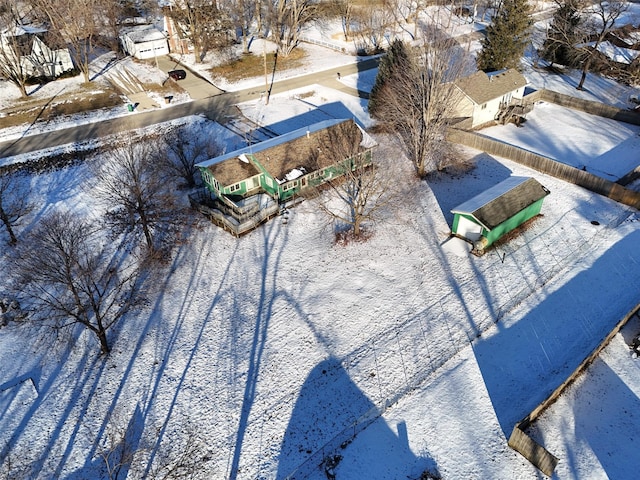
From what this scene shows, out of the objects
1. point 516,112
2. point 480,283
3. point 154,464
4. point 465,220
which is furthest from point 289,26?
point 154,464

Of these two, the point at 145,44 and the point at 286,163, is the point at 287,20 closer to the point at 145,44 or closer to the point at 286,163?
the point at 145,44

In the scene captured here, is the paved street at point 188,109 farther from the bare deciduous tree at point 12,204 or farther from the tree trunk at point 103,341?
the tree trunk at point 103,341

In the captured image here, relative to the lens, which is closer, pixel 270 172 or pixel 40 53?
pixel 270 172

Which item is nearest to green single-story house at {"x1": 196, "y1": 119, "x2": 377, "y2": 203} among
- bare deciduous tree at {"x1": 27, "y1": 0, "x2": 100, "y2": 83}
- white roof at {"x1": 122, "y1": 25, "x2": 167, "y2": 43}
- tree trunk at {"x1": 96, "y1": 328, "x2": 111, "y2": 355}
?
tree trunk at {"x1": 96, "y1": 328, "x2": 111, "y2": 355}

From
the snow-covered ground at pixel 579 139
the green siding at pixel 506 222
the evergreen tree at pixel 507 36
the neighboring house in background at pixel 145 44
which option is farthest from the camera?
the neighboring house in background at pixel 145 44

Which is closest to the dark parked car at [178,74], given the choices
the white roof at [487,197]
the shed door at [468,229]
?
the white roof at [487,197]

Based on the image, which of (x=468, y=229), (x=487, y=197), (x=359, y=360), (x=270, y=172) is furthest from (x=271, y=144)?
(x=359, y=360)

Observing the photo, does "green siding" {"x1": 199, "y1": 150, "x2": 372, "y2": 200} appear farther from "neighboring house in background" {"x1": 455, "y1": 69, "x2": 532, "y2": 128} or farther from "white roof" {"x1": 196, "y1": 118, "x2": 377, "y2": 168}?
"neighboring house in background" {"x1": 455, "y1": 69, "x2": 532, "y2": 128}
